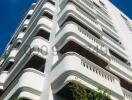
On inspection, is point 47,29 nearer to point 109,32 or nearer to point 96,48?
A: point 96,48

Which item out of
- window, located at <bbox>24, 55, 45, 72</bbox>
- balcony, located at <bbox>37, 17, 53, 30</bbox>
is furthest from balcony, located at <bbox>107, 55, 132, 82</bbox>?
balcony, located at <bbox>37, 17, 53, 30</bbox>

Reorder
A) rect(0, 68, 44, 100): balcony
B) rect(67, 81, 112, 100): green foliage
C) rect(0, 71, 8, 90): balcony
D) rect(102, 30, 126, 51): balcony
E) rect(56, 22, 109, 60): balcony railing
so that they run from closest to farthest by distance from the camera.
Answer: rect(67, 81, 112, 100): green foliage
rect(0, 68, 44, 100): balcony
rect(56, 22, 109, 60): balcony railing
rect(0, 71, 8, 90): balcony
rect(102, 30, 126, 51): balcony

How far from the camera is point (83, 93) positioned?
599 inches

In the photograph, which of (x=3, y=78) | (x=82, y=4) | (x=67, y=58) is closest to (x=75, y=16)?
(x=82, y=4)

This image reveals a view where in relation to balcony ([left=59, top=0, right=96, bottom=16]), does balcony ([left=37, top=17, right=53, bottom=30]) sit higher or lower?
lower

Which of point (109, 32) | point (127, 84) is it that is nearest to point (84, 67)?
point (127, 84)

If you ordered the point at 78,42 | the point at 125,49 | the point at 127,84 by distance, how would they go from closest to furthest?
the point at 78,42 < the point at 127,84 < the point at 125,49

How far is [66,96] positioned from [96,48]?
230 inches

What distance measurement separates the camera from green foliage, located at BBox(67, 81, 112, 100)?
590 inches

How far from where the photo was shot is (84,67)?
16.8 meters

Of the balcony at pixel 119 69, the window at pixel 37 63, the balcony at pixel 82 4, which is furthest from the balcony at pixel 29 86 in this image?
the balcony at pixel 82 4

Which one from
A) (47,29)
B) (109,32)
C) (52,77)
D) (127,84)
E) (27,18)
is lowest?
(52,77)

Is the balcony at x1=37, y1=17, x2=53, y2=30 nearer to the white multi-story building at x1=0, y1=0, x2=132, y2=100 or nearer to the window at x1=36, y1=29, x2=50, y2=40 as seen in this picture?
the white multi-story building at x1=0, y1=0, x2=132, y2=100

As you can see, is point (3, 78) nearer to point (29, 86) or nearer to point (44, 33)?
point (44, 33)
